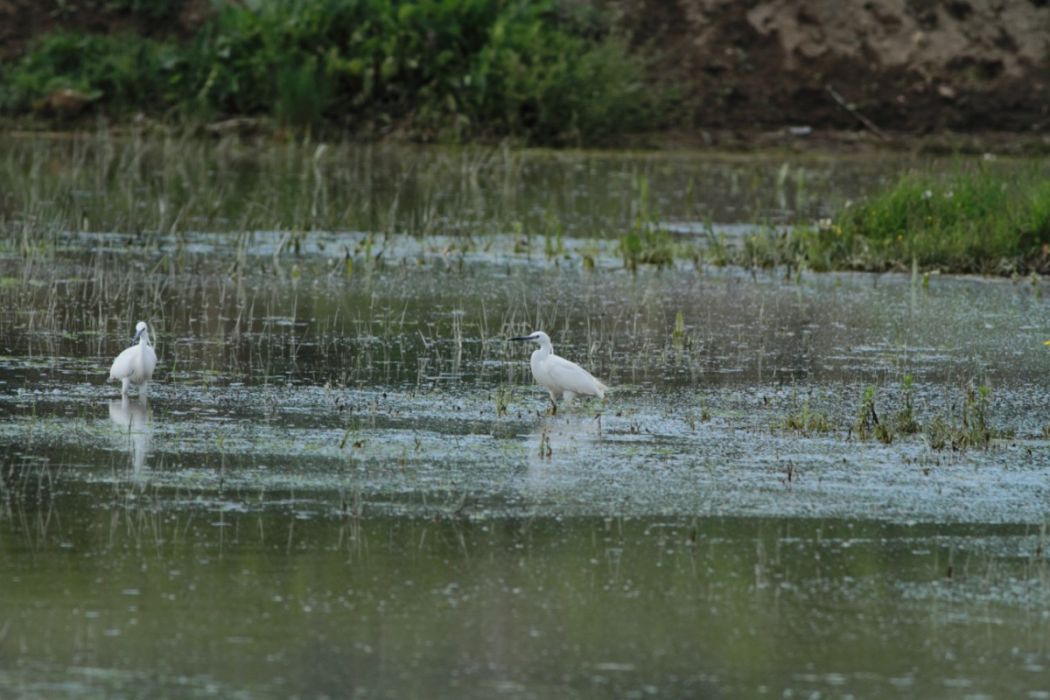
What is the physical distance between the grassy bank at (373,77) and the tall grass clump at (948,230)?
933 centimetres

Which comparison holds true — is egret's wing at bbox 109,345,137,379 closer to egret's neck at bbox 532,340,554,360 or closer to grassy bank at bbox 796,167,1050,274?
egret's neck at bbox 532,340,554,360

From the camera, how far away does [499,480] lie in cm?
771

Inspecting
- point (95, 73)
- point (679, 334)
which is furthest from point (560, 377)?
point (95, 73)

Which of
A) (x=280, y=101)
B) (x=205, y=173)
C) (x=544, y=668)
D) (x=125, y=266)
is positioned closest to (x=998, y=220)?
(x=125, y=266)

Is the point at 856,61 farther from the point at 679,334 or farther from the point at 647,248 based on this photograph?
the point at 679,334

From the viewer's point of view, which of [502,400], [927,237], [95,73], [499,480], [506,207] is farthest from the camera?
[95,73]

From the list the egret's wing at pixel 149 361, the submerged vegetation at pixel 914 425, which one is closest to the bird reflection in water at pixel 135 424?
the egret's wing at pixel 149 361

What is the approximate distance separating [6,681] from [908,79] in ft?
75.7

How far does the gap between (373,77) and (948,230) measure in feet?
37.8

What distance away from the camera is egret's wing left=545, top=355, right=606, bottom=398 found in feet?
30.5

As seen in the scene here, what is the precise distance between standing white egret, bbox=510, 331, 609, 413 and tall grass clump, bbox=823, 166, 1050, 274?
6.07m

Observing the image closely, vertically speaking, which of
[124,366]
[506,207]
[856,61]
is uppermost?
[856,61]

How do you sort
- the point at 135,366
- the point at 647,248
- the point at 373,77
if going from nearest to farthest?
the point at 135,366 < the point at 647,248 < the point at 373,77

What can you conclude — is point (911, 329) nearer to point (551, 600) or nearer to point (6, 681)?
point (551, 600)
